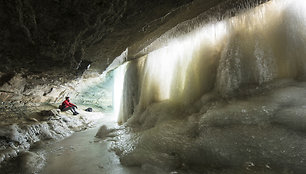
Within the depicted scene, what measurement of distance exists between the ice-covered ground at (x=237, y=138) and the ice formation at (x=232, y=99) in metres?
0.01

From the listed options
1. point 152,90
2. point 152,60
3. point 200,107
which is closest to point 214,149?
point 200,107

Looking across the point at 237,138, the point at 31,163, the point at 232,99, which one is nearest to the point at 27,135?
the point at 31,163

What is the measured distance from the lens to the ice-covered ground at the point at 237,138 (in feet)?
8.33

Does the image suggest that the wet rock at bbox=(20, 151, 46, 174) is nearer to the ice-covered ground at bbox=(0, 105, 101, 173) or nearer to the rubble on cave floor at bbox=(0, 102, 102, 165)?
the ice-covered ground at bbox=(0, 105, 101, 173)

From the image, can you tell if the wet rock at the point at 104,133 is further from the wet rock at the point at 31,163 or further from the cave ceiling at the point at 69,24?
the cave ceiling at the point at 69,24

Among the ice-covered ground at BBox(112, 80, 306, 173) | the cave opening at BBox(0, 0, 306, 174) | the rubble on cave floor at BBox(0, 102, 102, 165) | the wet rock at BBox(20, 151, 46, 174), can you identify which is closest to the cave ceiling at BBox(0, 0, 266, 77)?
the cave opening at BBox(0, 0, 306, 174)

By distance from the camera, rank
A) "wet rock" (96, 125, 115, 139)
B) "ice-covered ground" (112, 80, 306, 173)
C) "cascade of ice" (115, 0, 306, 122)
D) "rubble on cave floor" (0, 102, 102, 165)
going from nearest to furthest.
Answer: "ice-covered ground" (112, 80, 306, 173) < "cascade of ice" (115, 0, 306, 122) < "rubble on cave floor" (0, 102, 102, 165) < "wet rock" (96, 125, 115, 139)

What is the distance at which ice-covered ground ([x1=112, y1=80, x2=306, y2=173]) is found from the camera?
254cm

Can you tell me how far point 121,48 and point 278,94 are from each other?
3.93 meters

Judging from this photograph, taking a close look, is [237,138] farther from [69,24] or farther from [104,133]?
[104,133]

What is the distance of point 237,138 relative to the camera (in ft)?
9.68

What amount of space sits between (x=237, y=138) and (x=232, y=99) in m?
1.38

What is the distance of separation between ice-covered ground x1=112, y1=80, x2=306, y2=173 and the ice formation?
0.01 metres

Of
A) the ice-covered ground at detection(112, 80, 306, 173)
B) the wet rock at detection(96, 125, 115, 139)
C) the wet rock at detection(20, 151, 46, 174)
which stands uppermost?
the ice-covered ground at detection(112, 80, 306, 173)
